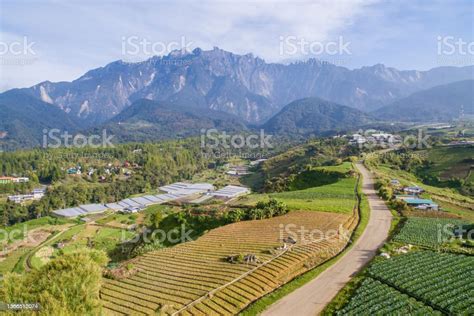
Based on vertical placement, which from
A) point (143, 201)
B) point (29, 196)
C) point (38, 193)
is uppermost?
point (38, 193)

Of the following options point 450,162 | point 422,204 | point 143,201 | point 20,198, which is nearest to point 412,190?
point 422,204

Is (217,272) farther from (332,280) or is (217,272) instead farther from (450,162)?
(450,162)

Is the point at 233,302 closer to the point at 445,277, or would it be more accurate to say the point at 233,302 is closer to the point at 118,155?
the point at 445,277

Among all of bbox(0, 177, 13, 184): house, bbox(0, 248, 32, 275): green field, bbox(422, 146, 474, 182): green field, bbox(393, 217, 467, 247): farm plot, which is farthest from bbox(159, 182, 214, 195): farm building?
bbox(393, 217, 467, 247): farm plot

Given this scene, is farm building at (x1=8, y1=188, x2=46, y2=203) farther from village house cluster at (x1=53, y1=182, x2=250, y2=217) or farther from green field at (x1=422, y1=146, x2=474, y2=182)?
green field at (x1=422, y1=146, x2=474, y2=182)

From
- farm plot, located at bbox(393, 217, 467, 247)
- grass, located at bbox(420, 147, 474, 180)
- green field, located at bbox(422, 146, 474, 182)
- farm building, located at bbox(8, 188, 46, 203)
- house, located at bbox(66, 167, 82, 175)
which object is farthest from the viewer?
house, located at bbox(66, 167, 82, 175)

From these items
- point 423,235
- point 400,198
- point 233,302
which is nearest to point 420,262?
point 423,235
